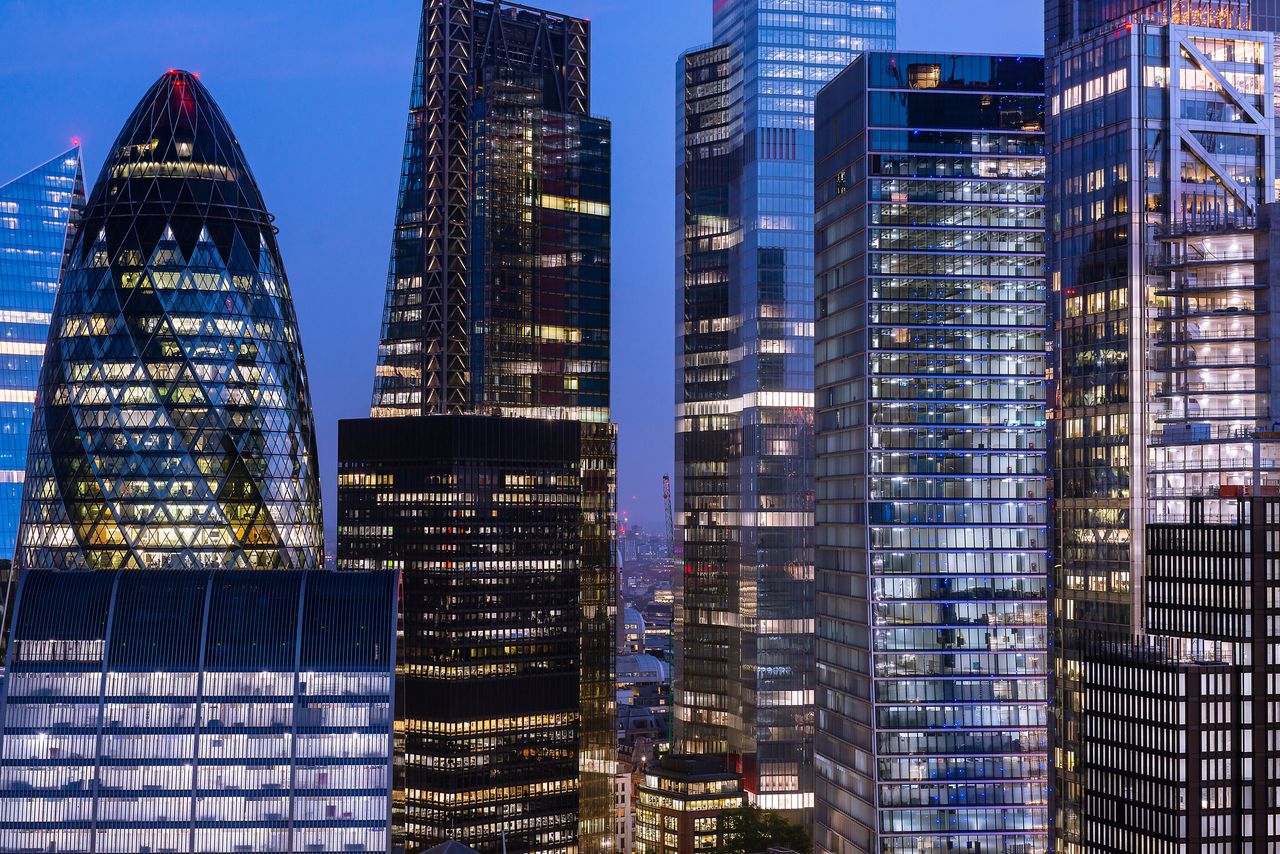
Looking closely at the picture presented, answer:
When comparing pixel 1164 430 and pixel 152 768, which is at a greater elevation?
pixel 1164 430

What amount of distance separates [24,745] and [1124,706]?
120 metres

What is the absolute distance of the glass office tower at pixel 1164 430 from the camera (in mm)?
160750

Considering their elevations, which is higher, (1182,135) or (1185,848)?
(1182,135)

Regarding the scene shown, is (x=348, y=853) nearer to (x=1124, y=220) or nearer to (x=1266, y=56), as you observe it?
(x=1124, y=220)

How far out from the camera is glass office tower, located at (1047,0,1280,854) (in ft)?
527

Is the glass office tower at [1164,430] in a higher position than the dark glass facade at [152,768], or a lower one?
higher

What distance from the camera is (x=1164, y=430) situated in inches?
6777

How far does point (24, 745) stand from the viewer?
19725 centimetres

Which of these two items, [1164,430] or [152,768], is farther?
[152,768]

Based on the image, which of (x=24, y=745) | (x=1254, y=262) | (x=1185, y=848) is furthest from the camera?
(x=24, y=745)

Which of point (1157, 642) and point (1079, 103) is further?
point (1079, 103)

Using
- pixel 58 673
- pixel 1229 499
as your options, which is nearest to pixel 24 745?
pixel 58 673

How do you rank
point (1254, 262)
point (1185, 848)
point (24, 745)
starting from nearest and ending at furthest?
point (1185, 848) → point (1254, 262) → point (24, 745)

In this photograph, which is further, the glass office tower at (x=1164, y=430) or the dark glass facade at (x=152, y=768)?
the dark glass facade at (x=152, y=768)
